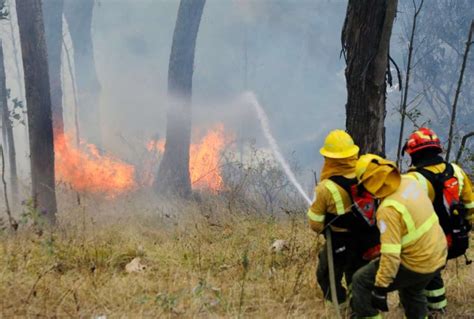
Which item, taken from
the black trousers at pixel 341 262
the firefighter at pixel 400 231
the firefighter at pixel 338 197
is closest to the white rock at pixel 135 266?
the black trousers at pixel 341 262

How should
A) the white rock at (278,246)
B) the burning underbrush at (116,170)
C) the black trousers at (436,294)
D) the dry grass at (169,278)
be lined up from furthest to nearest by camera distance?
the burning underbrush at (116,170) → the white rock at (278,246) → the black trousers at (436,294) → the dry grass at (169,278)

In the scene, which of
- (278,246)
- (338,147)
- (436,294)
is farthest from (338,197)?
(278,246)

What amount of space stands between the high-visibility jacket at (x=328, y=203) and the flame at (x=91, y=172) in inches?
325

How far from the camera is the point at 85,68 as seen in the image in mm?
18391

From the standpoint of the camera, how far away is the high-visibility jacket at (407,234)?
3.04m

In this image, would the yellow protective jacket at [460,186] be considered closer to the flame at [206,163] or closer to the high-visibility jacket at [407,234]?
the high-visibility jacket at [407,234]

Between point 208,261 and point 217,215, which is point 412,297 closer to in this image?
point 208,261

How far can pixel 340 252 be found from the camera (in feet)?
12.5

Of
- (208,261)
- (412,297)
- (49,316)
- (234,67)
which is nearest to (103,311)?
(49,316)

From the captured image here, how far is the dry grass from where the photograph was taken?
3.71m

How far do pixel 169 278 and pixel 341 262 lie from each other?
1.67 m

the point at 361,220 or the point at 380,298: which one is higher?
the point at 361,220

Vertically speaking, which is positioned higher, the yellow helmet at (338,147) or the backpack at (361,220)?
the yellow helmet at (338,147)

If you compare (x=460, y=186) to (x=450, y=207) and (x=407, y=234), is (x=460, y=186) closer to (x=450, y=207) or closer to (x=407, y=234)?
(x=450, y=207)
